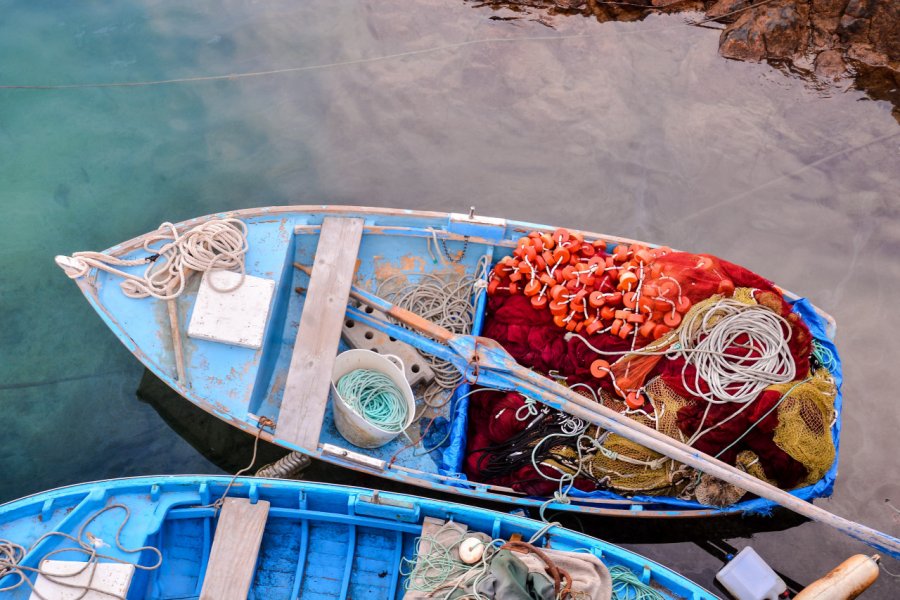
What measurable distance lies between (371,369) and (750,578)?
147 inches

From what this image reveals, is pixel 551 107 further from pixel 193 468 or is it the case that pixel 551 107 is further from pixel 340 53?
pixel 193 468

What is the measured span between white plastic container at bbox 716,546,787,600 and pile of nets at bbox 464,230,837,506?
2.75 ft

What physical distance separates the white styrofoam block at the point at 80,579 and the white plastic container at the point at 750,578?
15.7 ft

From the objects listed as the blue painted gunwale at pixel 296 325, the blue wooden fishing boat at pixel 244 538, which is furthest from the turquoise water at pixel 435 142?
the blue wooden fishing boat at pixel 244 538

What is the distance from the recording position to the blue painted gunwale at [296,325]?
5.47 meters

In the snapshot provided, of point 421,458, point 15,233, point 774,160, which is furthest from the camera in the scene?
point 774,160

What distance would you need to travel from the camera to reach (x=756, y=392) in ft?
17.6

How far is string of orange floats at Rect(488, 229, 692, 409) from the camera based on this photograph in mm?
5539

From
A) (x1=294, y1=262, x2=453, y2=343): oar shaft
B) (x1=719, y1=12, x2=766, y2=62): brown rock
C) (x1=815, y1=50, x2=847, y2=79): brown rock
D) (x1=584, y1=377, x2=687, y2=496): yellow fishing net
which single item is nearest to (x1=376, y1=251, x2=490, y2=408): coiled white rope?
(x1=294, y1=262, x2=453, y2=343): oar shaft

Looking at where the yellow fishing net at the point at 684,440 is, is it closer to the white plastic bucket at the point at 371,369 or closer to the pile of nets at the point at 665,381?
the pile of nets at the point at 665,381

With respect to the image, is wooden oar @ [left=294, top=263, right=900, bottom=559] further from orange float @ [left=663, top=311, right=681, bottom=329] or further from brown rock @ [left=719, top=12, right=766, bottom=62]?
brown rock @ [left=719, top=12, right=766, bottom=62]

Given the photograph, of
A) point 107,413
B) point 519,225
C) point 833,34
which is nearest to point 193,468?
point 107,413

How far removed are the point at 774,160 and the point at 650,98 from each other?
5.54ft

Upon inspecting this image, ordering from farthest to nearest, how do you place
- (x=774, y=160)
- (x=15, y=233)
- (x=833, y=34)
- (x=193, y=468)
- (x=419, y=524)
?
1. (x=833, y=34)
2. (x=774, y=160)
3. (x=15, y=233)
4. (x=193, y=468)
5. (x=419, y=524)
